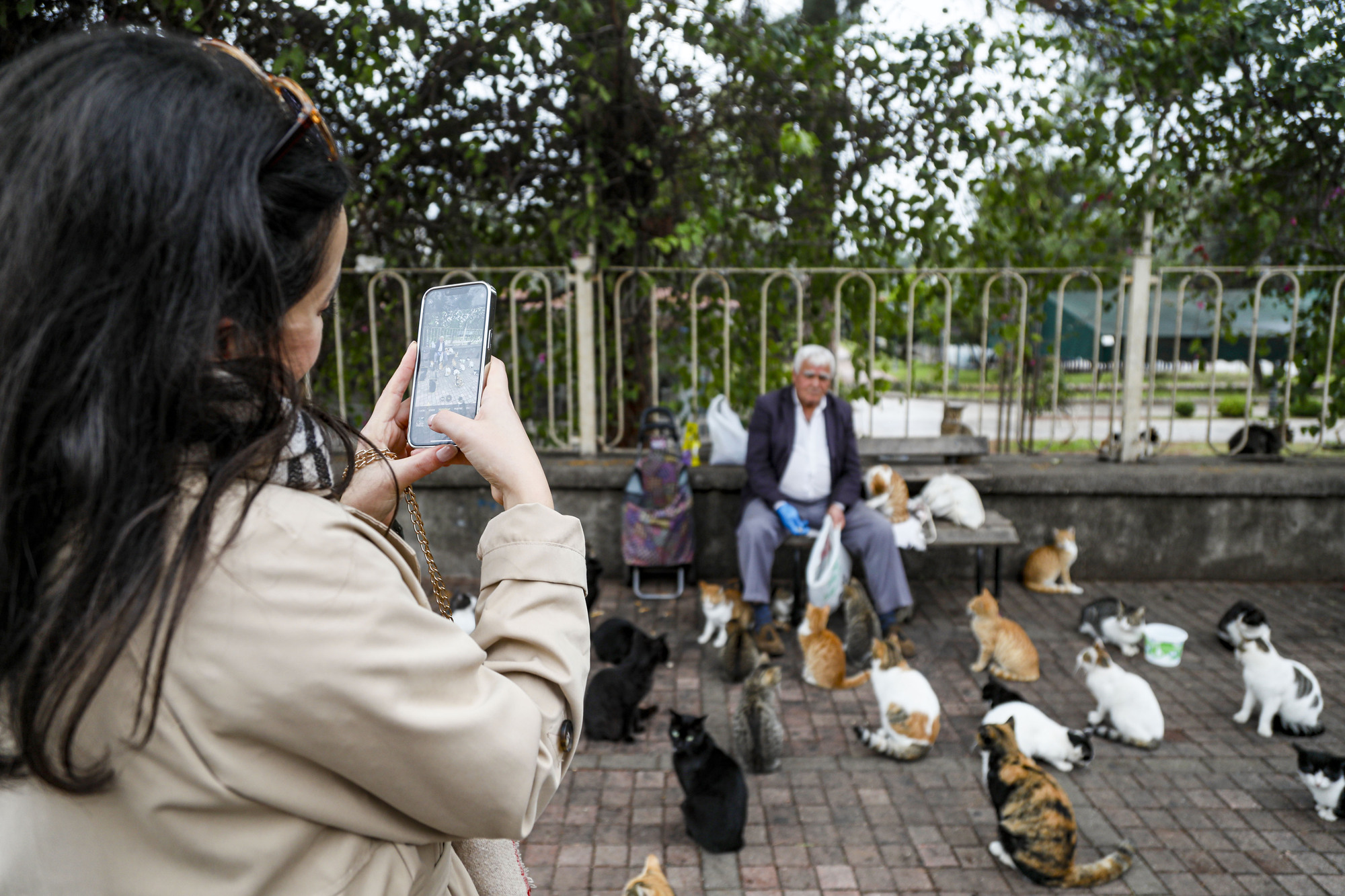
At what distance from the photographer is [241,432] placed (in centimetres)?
81

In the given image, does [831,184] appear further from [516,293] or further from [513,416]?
[513,416]

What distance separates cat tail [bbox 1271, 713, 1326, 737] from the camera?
12.9 ft

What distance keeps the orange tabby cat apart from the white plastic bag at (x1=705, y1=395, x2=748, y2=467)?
168 centimetres

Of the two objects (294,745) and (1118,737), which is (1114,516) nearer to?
(1118,737)

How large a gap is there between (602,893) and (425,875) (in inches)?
86.2

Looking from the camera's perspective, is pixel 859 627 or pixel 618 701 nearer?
pixel 618 701

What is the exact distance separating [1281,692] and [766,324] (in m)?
3.95

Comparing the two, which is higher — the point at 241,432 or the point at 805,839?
the point at 241,432

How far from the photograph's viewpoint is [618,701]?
396 cm

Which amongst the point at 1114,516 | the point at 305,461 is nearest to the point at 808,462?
the point at 1114,516

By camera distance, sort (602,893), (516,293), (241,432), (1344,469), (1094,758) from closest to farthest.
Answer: (241,432) < (602,893) < (1094,758) < (1344,469) < (516,293)

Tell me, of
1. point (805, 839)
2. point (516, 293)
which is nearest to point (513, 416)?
point (805, 839)

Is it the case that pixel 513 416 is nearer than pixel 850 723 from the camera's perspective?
Yes

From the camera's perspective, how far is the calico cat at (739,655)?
4559 millimetres
